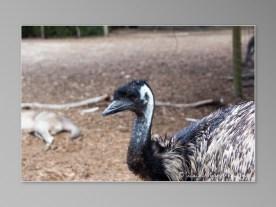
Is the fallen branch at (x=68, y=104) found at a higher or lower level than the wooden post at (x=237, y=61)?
lower

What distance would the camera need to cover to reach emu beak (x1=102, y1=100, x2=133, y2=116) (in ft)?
15.2

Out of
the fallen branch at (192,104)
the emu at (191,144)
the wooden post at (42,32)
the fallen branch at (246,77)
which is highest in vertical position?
the wooden post at (42,32)

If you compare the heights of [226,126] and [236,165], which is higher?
[226,126]

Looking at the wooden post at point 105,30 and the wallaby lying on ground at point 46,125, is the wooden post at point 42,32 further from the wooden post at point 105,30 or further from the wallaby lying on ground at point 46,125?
the wallaby lying on ground at point 46,125

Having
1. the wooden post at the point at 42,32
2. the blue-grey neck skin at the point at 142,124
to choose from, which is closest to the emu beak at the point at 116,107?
the blue-grey neck skin at the point at 142,124

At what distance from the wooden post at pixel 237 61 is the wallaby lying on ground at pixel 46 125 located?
1310 mm

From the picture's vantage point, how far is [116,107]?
15.2ft

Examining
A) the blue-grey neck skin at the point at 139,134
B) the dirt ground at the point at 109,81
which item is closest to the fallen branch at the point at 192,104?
the dirt ground at the point at 109,81

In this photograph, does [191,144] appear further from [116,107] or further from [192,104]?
[116,107]

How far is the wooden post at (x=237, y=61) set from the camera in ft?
15.2
